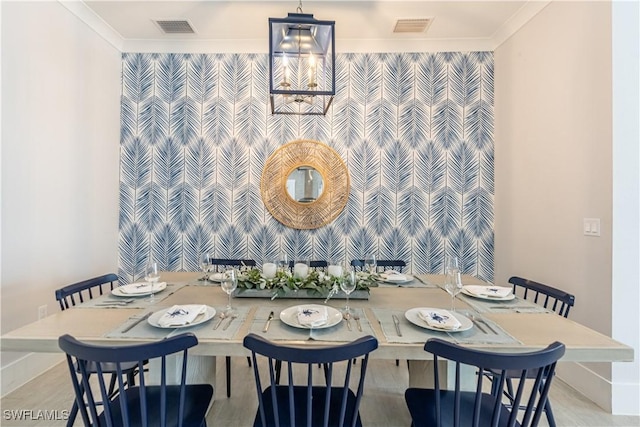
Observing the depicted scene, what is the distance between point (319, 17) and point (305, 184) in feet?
5.09

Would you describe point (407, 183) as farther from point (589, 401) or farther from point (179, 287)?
point (179, 287)

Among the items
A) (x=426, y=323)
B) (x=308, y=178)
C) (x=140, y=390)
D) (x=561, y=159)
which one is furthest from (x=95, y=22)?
(x=561, y=159)

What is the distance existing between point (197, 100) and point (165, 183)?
0.95m

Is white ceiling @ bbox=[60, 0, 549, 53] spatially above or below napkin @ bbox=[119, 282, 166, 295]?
above

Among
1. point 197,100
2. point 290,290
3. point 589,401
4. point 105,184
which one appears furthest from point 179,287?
point 589,401

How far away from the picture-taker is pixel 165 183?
3260 millimetres

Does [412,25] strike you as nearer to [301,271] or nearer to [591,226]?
[591,226]

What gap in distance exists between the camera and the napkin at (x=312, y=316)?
4.27 ft

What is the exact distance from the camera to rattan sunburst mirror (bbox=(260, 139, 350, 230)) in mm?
3213

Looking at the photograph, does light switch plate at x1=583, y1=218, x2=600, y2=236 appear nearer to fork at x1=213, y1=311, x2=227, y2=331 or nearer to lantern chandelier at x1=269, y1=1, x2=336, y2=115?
lantern chandelier at x1=269, y1=1, x2=336, y2=115

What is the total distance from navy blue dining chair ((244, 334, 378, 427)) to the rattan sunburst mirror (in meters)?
1.98

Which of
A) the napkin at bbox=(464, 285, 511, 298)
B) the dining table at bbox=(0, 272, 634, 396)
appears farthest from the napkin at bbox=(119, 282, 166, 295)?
the napkin at bbox=(464, 285, 511, 298)

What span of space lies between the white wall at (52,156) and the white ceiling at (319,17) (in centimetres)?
27

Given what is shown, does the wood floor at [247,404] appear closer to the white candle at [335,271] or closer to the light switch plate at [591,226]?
the white candle at [335,271]
